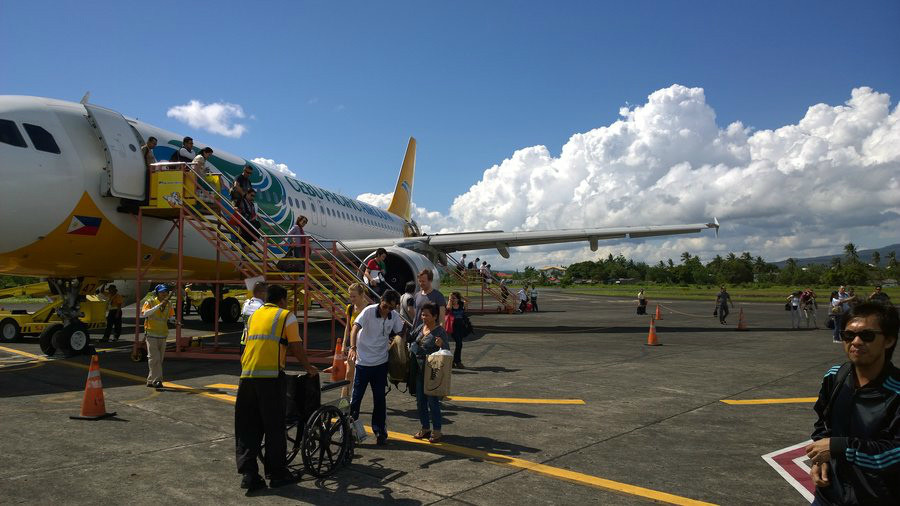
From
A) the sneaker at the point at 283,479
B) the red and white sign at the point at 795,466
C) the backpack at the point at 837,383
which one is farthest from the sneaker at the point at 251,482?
the red and white sign at the point at 795,466

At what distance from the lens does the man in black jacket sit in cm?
234

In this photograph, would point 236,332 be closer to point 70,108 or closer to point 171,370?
point 171,370

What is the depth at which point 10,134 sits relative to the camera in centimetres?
893

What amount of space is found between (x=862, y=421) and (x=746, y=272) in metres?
146

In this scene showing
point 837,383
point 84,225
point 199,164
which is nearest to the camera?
point 837,383

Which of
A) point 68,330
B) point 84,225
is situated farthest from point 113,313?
point 84,225

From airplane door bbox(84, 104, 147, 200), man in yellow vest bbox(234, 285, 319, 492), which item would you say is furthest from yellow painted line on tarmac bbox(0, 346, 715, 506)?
airplane door bbox(84, 104, 147, 200)

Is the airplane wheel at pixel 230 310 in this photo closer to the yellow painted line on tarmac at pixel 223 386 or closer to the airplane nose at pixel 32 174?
the airplane nose at pixel 32 174

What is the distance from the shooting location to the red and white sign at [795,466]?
4.59m

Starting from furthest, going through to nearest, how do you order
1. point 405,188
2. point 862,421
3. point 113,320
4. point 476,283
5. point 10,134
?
point 405,188
point 476,283
point 113,320
point 10,134
point 862,421

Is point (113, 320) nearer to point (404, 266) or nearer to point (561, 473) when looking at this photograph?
point (404, 266)

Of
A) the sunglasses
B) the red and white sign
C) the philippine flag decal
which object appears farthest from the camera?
the philippine flag decal

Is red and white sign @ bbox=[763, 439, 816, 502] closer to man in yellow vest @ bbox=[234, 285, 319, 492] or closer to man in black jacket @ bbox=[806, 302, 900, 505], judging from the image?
man in black jacket @ bbox=[806, 302, 900, 505]

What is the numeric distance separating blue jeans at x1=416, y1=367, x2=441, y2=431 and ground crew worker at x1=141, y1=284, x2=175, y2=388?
4.64m
